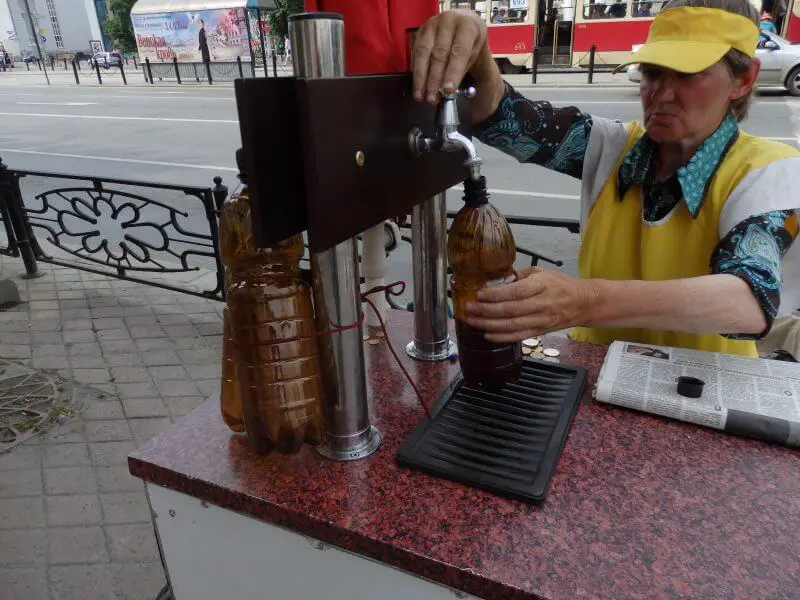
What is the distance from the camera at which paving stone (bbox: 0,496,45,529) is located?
2.43m

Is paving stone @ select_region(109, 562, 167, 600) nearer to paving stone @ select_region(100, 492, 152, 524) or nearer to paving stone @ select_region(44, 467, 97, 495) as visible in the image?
paving stone @ select_region(100, 492, 152, 524)

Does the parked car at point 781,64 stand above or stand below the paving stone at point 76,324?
above

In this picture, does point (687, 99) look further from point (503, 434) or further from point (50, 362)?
point (50, 362)

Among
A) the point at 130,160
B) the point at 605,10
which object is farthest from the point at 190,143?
the point at 605,10

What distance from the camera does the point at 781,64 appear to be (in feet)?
37.2

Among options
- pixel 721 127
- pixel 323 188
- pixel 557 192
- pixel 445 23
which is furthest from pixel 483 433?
pixel 557 192

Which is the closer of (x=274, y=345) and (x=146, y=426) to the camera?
(x=274, y=345)

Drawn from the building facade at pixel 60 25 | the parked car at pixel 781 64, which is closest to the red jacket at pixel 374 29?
the parked car at pixel 781 64

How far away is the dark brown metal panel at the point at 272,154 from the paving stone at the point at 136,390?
9.42 feet

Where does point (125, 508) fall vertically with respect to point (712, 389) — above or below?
below

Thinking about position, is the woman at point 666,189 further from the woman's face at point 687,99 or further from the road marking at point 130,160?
the road marking at point 130,160

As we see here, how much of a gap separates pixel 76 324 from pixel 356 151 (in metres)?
4.05

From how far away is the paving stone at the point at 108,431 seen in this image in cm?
296

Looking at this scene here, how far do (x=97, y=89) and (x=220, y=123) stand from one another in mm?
12958
